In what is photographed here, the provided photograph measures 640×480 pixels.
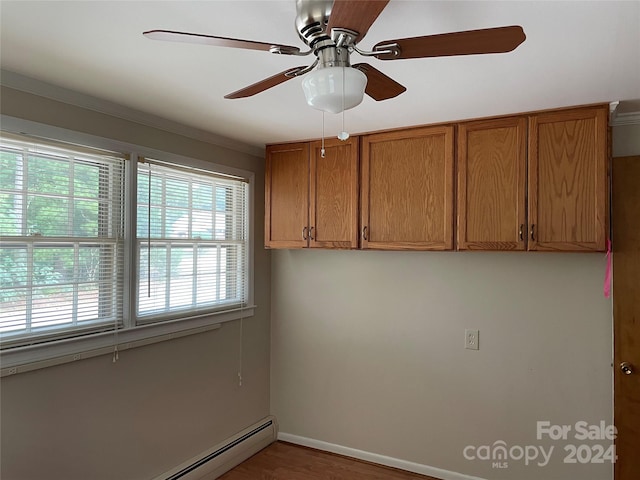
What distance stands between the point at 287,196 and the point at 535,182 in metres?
1.60

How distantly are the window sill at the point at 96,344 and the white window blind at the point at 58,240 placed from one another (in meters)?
0.05

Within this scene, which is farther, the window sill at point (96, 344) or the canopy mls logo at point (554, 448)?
the canopy mls logo at point (554, 448)

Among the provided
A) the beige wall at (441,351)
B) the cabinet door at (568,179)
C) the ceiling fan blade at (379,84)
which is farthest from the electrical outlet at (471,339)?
the ceiling fan blade at (379,84)

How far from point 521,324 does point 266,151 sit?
2.08 metres

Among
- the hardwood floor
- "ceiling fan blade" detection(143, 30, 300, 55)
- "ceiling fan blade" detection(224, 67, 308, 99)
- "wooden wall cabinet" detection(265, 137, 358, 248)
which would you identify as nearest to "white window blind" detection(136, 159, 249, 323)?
"wooden wall cabinet" detection(265, 137, 358, 248)

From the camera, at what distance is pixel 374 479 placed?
2.96 metres

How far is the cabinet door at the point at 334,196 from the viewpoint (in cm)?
295

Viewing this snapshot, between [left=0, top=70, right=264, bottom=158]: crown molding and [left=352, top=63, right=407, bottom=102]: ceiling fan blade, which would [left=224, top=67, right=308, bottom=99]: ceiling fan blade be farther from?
[left=0, top=70, right=264, bottom=158]: crown molding

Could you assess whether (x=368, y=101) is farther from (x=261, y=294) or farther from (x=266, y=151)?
(x=261, y=294)

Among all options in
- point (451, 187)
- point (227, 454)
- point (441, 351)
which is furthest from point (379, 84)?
point (227, 454)

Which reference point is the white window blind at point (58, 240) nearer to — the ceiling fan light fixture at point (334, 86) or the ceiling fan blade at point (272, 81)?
the ceiling fan blade at point (272, 81)

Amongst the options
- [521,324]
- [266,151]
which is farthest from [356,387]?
[266,151]

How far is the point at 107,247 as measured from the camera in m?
2.39

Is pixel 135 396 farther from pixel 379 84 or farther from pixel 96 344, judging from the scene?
pixel 379 84
